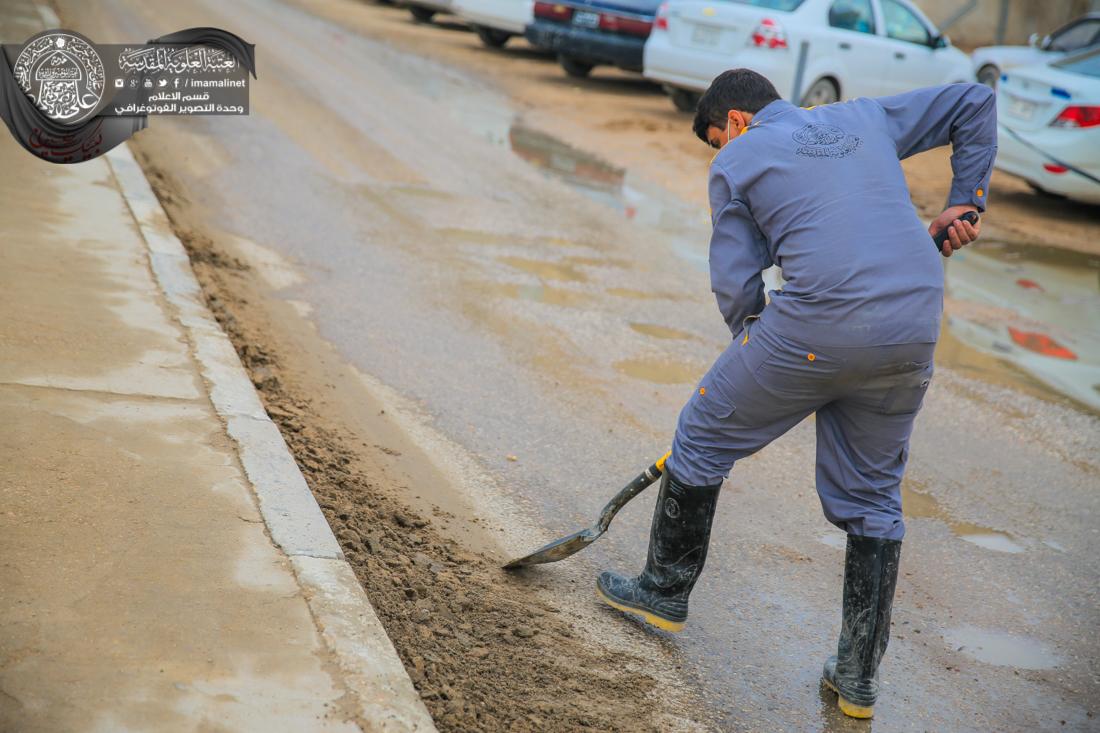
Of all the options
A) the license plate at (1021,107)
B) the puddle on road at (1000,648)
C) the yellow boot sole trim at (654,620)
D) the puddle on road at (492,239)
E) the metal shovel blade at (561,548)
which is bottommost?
the puddle on road at (1000,648)

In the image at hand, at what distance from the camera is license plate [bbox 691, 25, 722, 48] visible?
1298cm

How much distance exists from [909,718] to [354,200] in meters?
6.35

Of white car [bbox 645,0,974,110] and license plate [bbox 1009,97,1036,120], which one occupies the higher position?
white car [bbox 645,0,974,110]

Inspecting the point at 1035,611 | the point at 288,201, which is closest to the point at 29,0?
the point at 288,201

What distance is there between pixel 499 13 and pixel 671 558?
1561 centimetres

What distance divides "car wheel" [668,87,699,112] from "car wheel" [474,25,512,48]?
583 centimetres

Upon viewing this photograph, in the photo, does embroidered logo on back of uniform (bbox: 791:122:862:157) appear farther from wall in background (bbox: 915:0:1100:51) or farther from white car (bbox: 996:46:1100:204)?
wall in background (bbox: 915:0:1100:51)

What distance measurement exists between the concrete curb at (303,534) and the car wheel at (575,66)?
11977 mm

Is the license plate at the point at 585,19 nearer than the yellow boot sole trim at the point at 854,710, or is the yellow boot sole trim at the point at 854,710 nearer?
the yellow boot sole trim at the point at 854,710

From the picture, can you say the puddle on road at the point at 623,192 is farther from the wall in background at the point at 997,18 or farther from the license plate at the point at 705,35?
the wall in background at the point at 997,18

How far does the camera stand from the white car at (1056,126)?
36.2 ft

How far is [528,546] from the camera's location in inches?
165

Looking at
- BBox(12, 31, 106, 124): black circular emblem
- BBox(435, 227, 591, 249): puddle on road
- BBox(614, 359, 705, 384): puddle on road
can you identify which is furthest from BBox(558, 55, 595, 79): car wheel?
BBox(614, 359, 705, 384): puddle on road

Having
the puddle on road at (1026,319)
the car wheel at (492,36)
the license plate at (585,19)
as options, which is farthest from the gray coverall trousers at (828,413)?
the car wheel at (492,36)
